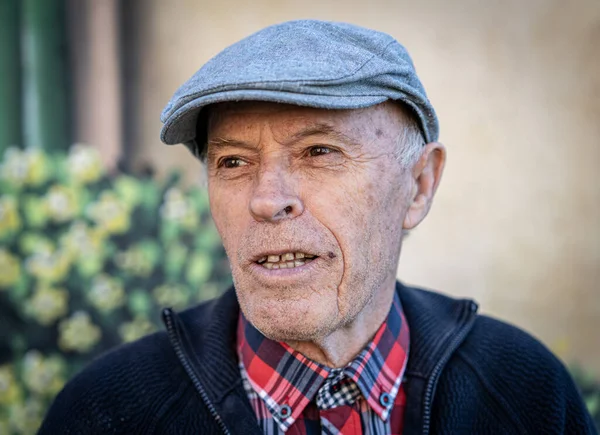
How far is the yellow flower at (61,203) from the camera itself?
3234mm

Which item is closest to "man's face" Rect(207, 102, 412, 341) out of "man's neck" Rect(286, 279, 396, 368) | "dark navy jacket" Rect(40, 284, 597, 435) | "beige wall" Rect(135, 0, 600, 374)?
"man's neck" Rect(286, 279, 396, 368)

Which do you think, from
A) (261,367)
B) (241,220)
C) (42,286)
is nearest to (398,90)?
(241,220)

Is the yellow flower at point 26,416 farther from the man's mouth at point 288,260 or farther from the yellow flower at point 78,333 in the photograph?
the man's mouth at point 288,260

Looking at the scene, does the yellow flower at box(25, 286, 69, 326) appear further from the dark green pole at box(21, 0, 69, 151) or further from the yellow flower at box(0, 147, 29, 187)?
the dark green pole at box(21, 0, 69, 151)

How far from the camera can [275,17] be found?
130 inches

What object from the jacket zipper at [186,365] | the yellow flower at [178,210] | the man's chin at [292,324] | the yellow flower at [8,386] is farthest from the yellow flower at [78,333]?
the man's chin at [292,324]

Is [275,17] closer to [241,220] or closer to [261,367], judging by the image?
[241,220]

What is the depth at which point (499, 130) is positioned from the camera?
3.16 m

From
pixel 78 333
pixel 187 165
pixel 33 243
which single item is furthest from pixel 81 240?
pixel 187 165

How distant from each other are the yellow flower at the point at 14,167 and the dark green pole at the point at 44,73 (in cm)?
8

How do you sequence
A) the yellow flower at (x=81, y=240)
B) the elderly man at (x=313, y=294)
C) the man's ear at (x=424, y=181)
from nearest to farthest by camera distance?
the elderly man at (x=313, y=294), the man's ear at (x=424, y=181), the yellow flower at (x=81, y=240)

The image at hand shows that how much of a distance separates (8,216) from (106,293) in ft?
2.03

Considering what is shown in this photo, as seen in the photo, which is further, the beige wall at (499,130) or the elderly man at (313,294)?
the beige wall at (499,130)

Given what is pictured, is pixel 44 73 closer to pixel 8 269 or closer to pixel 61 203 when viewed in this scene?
pixel 61 203
